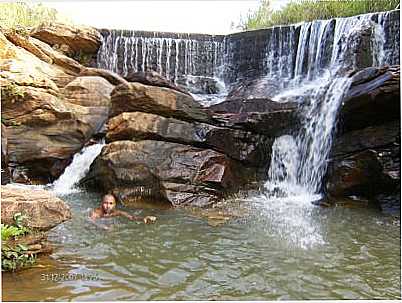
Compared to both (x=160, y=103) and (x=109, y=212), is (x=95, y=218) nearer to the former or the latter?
(x=109, y=212)

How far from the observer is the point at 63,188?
18.5 ft

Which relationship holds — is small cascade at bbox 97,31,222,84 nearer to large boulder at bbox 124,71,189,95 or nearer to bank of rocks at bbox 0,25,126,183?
bank of rocks at bbox 0,25,126,183

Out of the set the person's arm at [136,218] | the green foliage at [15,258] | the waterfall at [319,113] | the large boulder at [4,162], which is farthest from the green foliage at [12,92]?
the green foliage at [15,258]

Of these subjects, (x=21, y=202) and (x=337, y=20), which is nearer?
(x=21, y=202)

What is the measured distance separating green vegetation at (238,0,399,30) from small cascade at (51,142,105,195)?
18.3 ft

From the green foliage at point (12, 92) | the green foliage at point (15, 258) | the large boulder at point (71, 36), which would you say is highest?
the large boulder at point (71, 36)

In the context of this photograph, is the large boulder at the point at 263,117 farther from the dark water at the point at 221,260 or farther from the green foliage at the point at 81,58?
the green foliage at the point at 81,58

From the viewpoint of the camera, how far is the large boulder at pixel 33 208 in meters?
2.45

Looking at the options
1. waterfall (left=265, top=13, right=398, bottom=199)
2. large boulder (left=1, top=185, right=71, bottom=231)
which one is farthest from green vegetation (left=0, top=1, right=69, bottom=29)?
large boulder (left=1, top=185, right=71, bottom=231)

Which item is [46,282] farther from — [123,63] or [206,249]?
[123,63]

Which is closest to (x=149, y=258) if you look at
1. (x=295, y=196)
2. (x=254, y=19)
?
(x=295, y=196)

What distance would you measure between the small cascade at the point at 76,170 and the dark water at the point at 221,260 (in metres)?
1.67

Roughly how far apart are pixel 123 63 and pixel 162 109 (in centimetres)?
358

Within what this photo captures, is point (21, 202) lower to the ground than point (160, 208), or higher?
higher
